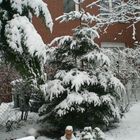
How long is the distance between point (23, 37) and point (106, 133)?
401 cm

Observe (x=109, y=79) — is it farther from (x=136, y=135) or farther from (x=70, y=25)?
(x=70, y=25)

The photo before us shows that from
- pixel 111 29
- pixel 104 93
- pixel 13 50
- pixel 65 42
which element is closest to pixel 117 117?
pixel 104 93

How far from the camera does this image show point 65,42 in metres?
11.6

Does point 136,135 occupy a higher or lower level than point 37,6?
lower

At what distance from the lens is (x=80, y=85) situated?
11.0 metres

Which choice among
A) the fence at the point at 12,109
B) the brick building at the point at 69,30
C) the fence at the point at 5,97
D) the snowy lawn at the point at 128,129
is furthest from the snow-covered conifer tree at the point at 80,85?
the brick building at the point at 69,30

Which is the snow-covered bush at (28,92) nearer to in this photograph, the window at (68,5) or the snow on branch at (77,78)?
the snow on branch at (77,78)

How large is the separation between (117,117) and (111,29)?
1196 cm

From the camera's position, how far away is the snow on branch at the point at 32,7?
9188 millimetres

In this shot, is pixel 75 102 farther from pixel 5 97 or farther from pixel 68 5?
pixel 68 5

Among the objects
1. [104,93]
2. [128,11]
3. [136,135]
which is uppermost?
[128,11]

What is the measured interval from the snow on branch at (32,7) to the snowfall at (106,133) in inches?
114

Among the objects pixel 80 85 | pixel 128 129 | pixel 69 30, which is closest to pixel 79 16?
pixel 80 85

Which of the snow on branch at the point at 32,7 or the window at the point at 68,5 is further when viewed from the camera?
the window at the point at 68,5
